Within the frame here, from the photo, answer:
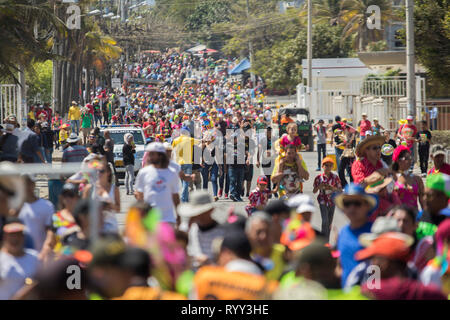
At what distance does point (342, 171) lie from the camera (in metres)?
17.3

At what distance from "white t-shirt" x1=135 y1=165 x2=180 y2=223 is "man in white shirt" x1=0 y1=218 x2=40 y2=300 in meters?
2.98

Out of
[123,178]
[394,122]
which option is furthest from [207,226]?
[394,122]

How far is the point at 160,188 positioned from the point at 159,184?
45 mm

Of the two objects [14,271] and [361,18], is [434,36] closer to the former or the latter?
[14,271]

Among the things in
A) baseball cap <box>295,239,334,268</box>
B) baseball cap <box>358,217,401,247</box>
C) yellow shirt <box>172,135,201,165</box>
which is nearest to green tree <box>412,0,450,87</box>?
yellow shirt <box>172,135,201,165</box>

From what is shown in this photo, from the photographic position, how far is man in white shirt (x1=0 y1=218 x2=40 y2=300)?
6.21m

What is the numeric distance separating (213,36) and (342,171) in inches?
3958

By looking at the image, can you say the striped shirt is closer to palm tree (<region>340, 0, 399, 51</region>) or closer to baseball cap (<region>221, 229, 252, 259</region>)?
baseball cap (<region>221, 229, 252, 259</region>)

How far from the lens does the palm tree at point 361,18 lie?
212 ft

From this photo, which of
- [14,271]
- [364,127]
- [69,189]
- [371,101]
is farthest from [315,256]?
[371,101]

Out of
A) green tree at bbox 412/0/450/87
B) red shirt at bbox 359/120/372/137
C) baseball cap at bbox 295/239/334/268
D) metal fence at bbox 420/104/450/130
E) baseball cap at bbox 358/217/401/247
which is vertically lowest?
baseball cap at bbox 295/239/334/268

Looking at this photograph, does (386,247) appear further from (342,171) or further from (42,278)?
(342,171)

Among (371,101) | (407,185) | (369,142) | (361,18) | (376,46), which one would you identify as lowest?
(407,185)

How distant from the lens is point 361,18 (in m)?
65.1
